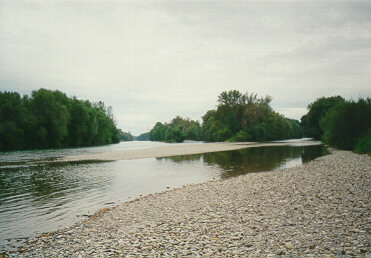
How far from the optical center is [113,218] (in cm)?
1039

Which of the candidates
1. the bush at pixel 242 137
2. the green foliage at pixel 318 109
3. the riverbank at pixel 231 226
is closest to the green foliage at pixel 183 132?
the bush at pixel 242 137

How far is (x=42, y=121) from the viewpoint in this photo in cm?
→ 7200

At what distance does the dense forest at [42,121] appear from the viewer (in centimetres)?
6338

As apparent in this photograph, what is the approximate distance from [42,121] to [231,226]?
254 feet

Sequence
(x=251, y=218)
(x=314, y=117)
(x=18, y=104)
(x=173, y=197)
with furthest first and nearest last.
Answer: (x=314, y=117), (x=18, y=104), (x=173, y=197), (x=251, y=218)

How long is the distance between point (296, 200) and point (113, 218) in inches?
319

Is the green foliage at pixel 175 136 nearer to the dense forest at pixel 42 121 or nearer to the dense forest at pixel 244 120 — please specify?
the dense forest at pixel 244 120

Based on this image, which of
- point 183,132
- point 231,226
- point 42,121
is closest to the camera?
point 231,226

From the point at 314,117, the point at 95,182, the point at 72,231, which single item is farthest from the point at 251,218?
the point at 314,117

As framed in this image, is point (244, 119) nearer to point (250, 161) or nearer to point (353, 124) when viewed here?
point (353, 124)

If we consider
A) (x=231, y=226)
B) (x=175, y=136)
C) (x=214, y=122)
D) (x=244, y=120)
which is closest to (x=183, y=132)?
(x=175, y=136)

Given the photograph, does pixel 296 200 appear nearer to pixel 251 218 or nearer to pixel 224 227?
pixel 251 218

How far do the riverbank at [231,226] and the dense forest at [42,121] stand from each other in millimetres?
66250

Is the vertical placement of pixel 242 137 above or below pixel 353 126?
below
